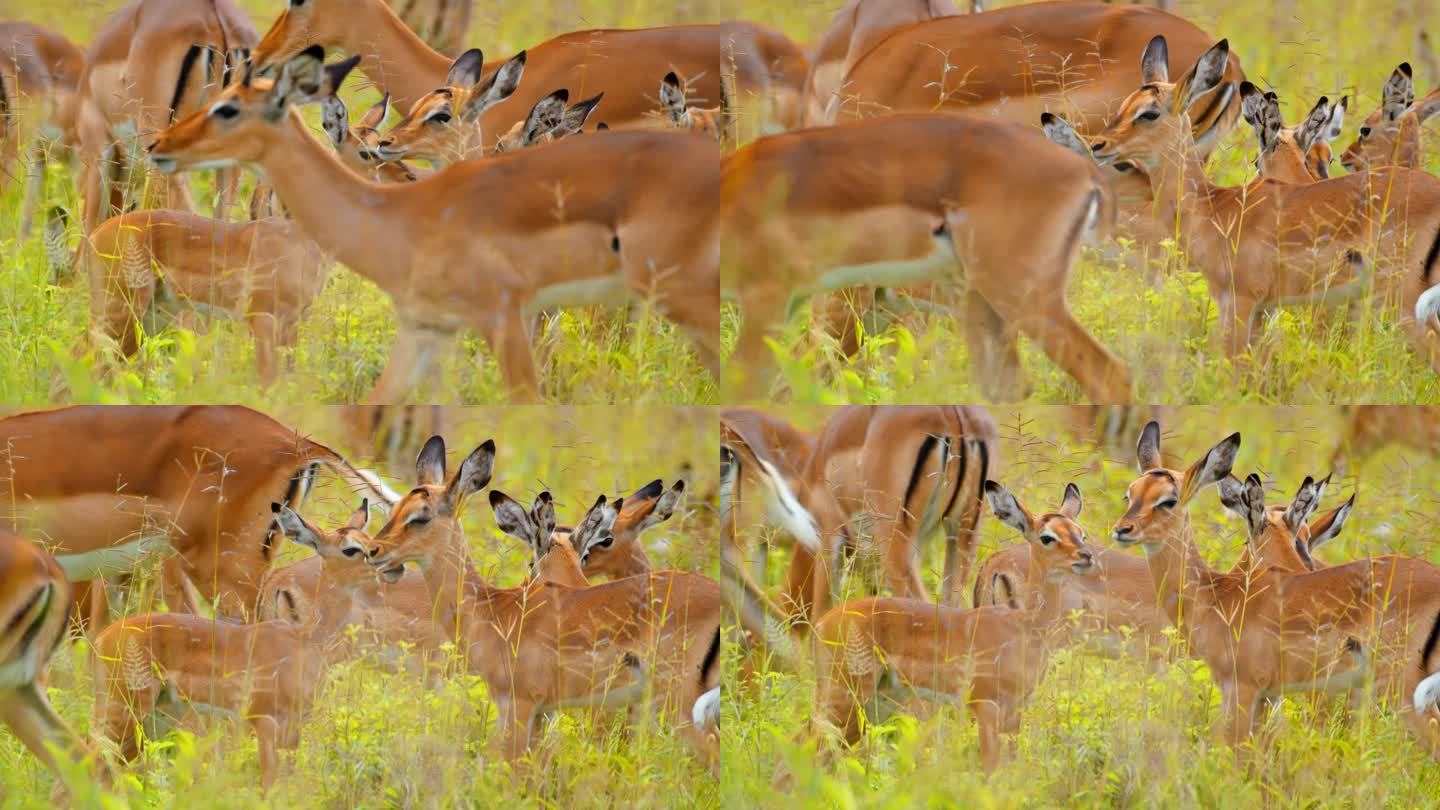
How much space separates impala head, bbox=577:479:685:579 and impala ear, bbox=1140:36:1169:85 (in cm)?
152

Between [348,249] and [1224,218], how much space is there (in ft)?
6.96

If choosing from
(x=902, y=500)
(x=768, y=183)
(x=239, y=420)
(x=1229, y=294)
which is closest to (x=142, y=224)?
(x=239, y=420)

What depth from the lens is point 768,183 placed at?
18.4 ft

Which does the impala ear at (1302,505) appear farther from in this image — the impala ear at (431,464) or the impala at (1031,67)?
the impala ear at (431,464)

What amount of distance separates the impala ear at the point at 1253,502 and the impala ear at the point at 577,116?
1846mm

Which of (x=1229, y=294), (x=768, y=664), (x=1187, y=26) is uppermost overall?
(x=1187, y=26)

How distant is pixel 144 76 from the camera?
6.31 meters

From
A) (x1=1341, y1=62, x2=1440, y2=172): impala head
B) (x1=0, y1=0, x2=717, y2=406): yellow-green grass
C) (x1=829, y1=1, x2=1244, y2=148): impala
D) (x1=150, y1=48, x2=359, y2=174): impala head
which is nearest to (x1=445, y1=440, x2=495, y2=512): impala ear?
(x1=0, y1=0, x2=717, y2=406): yellow-green grass

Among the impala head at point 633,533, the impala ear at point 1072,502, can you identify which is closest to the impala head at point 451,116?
the impala head at point 633,533

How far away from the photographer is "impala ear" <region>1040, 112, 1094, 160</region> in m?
5.68

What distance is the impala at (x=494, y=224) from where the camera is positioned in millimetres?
5508

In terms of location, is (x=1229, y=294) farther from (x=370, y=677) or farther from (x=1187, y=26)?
(x=370, y=677)

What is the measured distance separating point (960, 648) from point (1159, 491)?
2.23 ft

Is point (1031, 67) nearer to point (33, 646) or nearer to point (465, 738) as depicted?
point (465, 738)
